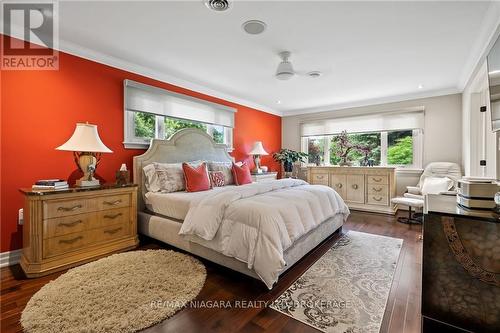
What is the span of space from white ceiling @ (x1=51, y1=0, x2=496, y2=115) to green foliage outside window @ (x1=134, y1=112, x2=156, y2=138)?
2.07 feet

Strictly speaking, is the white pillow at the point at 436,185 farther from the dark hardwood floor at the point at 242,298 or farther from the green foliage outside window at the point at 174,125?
the green foliage outside window at the point at 174,125

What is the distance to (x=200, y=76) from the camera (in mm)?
3750

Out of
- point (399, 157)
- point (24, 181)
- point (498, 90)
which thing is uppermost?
point (498, 90)

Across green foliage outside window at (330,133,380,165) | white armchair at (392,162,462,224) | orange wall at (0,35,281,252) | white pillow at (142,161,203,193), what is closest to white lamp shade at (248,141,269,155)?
green foliage outside window at (330,133,380,165)

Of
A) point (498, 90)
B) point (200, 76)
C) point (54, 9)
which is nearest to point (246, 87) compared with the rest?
point (200, 76)

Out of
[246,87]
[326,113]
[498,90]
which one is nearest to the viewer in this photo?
[498,90]

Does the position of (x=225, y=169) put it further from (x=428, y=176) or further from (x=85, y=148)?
(x=428, y=176)

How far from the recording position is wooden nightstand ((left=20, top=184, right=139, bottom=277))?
7.03ft

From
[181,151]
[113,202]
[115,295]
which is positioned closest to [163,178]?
[113,202]

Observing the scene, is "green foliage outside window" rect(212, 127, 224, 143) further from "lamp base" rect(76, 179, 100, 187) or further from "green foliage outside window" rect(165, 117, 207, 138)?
"lamp base" rect(76, 179, 100, 187)

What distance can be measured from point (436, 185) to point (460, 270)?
125 inches

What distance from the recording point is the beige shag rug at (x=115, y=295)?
1515 mm

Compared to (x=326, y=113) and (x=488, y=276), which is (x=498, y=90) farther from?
(x=326, y=113)

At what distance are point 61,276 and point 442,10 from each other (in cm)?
417
